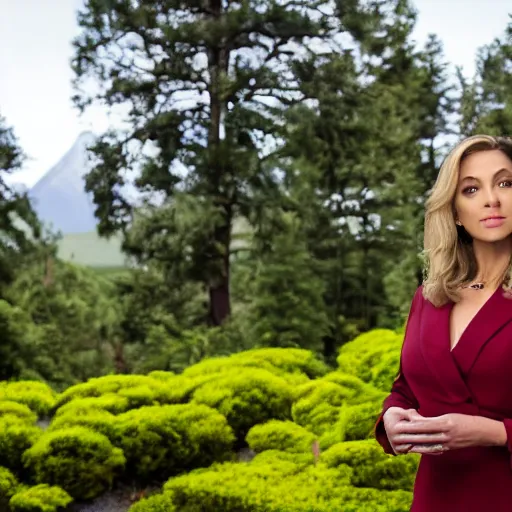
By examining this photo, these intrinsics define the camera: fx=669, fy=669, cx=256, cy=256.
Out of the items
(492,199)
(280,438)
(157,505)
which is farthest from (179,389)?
(492,199)

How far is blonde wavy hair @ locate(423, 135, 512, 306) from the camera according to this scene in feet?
4.24

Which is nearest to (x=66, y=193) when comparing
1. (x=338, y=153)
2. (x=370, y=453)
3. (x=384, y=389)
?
(x=338, y=153)

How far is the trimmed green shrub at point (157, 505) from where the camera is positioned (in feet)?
10.3

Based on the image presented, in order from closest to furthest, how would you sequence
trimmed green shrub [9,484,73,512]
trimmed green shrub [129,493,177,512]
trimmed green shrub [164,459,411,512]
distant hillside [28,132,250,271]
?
trimmed green shrub [164,459,411,512] < trimmed green shrub [129,493,177,512] < trimmed green shrub [9,484,73,512] < distant hillside [28,132,250,271]

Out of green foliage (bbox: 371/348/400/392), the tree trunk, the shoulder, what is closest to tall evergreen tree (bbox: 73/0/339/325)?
the tree trunk

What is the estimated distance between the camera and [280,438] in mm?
3900

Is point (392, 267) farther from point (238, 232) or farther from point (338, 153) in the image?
point (238, 232)

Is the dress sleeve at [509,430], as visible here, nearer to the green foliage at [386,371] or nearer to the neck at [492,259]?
the neck at [492,259]

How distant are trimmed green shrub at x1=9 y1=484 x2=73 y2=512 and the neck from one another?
2.82 metres

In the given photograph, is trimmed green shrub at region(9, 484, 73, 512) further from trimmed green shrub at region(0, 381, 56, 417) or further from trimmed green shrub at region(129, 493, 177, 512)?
trimmed green shrub at region(0, 381, 56, 417)

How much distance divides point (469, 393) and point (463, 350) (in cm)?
8

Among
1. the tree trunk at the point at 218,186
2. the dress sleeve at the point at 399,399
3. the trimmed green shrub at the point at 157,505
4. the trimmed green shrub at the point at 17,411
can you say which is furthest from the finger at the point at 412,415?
the tree trunk at the point at 218,186

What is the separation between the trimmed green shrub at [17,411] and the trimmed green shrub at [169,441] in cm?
80

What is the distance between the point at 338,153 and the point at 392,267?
2.49 m
